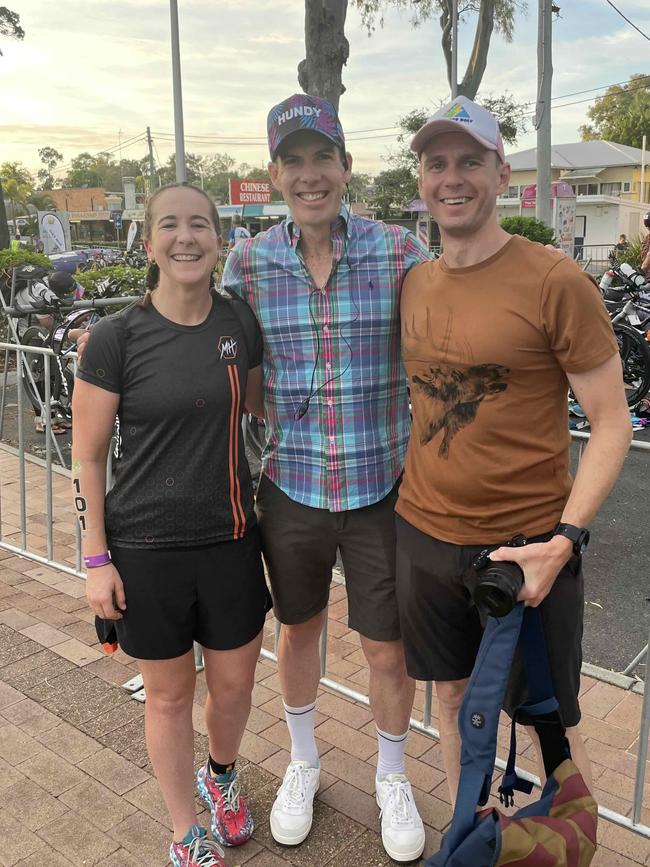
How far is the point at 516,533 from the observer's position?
1862 mm

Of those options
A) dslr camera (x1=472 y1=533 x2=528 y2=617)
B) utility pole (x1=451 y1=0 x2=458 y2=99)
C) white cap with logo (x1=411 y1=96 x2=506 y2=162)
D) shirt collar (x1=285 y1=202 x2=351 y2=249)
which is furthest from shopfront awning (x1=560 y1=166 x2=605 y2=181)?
dslr camera (x1=472 y1=533 x2=528 y2=617)

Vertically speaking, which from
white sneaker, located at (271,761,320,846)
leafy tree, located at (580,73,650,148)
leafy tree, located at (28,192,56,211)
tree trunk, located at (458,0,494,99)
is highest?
leafy tree, located at (580,73,650,148)

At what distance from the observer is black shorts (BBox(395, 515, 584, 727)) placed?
1.86m

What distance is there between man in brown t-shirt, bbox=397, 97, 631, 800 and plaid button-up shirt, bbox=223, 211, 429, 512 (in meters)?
0.21

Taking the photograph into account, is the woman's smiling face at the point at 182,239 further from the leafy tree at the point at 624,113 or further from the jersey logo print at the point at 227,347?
the leafy tree at the point at 624,113

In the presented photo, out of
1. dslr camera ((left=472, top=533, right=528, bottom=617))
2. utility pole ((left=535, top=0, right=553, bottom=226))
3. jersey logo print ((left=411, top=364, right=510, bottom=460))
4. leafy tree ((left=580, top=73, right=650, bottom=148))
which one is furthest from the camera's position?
leafy tree ((left=580, top=73, right=650, bottom=148))

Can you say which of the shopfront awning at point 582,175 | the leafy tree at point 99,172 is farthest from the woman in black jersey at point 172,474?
the leafy tree at point 99,172

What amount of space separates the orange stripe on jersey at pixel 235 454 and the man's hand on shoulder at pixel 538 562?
30.6 inches

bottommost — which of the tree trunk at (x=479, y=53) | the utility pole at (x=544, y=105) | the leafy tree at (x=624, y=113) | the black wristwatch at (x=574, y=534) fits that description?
the black wristwatch at (x=574, y=534)

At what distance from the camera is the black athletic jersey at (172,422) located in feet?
6.59

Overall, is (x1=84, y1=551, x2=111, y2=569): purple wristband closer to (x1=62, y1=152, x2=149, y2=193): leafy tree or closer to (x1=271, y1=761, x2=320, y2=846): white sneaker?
(x1=271, y1=761, x2=320, y2=846): white sneaker

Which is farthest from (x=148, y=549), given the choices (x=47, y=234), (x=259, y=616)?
(x=47, y=234)

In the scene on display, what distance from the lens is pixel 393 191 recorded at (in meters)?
41.0

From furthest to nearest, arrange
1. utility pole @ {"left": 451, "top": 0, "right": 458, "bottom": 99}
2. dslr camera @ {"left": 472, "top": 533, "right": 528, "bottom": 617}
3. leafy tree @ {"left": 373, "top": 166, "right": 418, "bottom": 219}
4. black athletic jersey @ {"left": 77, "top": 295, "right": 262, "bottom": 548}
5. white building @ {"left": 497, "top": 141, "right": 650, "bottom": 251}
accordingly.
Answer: white building @ {"left": 497, "top": 141, "right": 650, "bottom": 251} → leafy tree @ {"left": 373, "top": 166, "right": 418, "bottom": 219} → utility pole @ {"left": 451, "top": 0, "right": 458, "bottom": 99} → black athletic jersey @ {"left": 77, "top": 295, "right": 262, "bottom": 548} → dslr camera @ {"left": 472, "top": 533, "right": 528, "bottom": 617}
